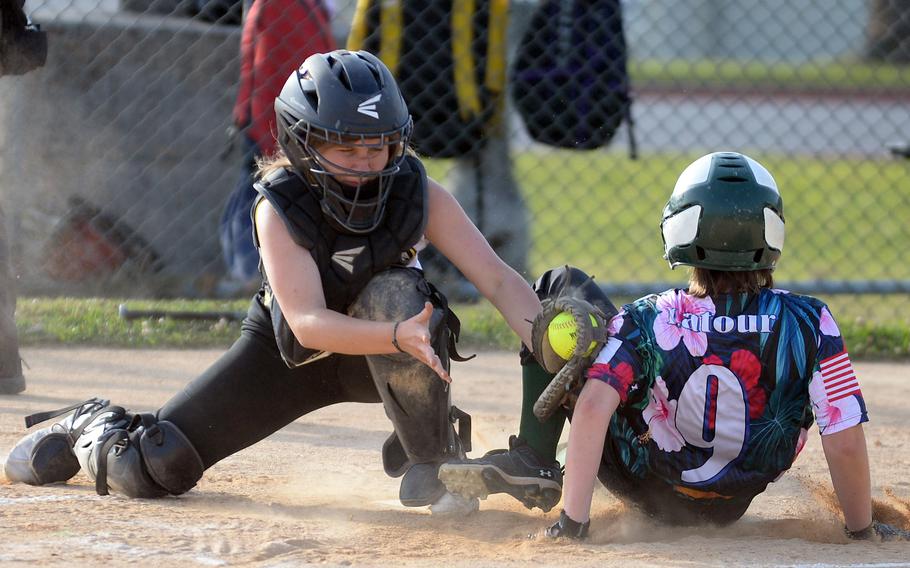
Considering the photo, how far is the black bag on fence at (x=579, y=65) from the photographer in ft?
21.4

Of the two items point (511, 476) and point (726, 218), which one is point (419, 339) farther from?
point (726, 218)

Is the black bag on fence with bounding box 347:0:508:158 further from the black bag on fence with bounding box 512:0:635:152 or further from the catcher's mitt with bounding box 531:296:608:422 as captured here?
the catcher's mitt with bounding box 531:296:608:422

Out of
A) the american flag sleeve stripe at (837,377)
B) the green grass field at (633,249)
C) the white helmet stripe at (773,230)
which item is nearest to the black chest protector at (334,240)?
the white helmet stripe at (773,230)

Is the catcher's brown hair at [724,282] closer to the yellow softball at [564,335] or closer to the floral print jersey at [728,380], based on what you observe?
the floral print jersey at [728,380]

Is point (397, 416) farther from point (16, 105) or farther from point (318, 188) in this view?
point (16, 105)

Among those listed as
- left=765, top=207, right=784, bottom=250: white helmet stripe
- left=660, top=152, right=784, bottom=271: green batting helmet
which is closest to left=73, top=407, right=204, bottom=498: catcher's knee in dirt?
left=660, top=152, right=784, bottom=271: green batting helmet

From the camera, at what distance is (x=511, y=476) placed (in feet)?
10.1

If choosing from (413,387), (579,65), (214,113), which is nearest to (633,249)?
(579,65)

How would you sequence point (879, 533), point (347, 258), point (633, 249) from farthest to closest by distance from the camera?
point (633, 249) < point (347, 258) < point (879, 533)

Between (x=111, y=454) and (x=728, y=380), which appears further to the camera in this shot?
(x=111, y=454)

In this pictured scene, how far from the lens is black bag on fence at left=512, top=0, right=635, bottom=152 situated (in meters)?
6.53

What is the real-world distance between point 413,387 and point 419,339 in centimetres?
34

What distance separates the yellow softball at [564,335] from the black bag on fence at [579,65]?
365 centimetres

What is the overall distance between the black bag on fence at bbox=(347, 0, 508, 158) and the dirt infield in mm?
2385
